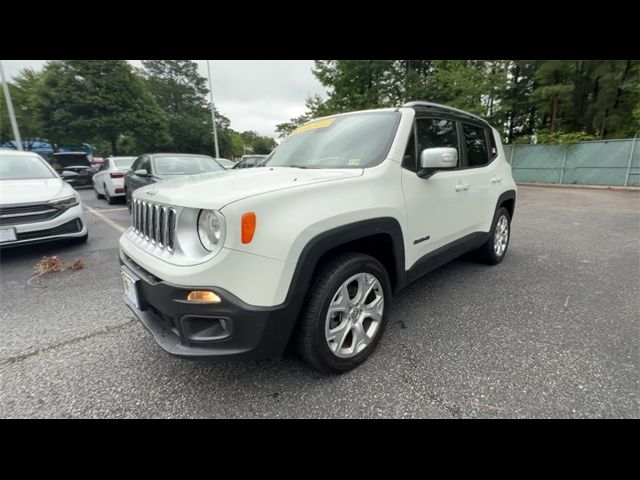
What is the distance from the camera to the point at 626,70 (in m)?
17.3

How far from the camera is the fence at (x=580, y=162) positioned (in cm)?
1221

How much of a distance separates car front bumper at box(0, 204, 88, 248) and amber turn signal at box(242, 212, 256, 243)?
168 inches

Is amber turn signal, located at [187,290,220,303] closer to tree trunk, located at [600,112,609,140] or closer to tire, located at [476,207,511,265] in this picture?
tire, located at [476,207,511,265]

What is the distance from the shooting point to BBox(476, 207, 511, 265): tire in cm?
365

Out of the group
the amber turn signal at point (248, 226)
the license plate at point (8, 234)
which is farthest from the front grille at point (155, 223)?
the license plate at point (8, 234)

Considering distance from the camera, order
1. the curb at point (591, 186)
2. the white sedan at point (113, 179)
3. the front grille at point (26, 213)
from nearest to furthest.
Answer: the front grille at point (26, 213) < the white sedan at point (113, 179) < the curb at point (591, 186)

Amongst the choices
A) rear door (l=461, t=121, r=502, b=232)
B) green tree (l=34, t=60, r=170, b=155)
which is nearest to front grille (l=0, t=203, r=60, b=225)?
rear door (l=461, t=121, r=502, b=232)

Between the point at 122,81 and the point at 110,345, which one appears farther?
the point at 122,81

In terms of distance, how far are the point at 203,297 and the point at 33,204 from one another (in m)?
4.18

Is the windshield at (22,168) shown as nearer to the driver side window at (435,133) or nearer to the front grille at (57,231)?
the front grille at (57,231)

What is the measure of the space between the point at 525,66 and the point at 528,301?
23.5 meters

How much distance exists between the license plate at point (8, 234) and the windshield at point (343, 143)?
3548 mm
